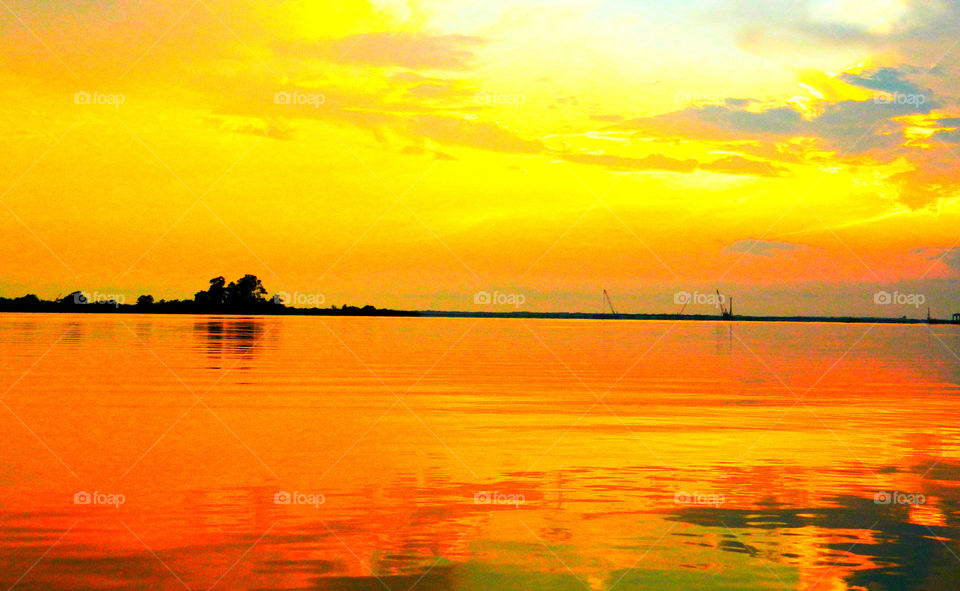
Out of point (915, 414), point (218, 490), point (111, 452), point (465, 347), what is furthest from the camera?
point (465, 347)

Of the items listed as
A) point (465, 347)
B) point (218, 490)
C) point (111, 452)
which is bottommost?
point (218, 490)

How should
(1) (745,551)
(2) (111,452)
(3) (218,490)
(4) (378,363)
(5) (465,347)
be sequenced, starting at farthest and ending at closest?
1. (5) (465,347)
2. (4) (378,363)
3. (2) (111,452)
4. (3) (218,490)
5. (1) (745,551)

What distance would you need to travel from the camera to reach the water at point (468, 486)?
1437 centimetres

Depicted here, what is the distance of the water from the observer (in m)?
14.4

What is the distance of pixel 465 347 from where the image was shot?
82.5 metres

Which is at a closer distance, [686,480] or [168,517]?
[168,517]

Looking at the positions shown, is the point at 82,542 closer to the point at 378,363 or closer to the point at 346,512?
the point at 346,512

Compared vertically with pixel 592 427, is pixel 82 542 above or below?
below

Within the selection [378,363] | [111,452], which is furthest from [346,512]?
[378,363]

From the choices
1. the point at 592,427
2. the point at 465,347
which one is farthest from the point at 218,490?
the point at 465,347

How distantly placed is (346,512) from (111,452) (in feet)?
28.4

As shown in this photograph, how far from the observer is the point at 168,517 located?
17141 mm

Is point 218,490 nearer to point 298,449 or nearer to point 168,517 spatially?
point 168,517

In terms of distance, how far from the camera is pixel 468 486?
2027 centimetres
